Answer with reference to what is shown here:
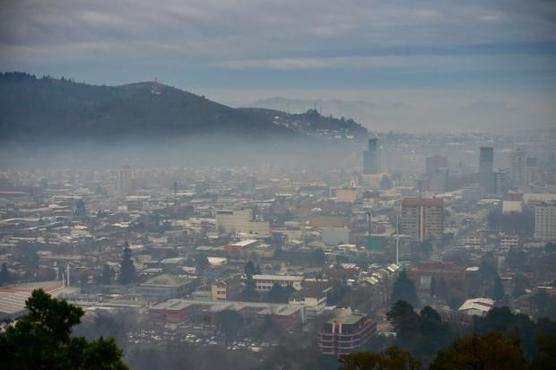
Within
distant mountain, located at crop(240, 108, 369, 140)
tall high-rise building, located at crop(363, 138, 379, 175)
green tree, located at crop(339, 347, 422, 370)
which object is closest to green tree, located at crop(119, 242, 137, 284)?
distant mountain, located at crop(240, 108, 369, 140)

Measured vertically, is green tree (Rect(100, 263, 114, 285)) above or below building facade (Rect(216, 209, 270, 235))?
below

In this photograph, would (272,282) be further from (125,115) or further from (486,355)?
(125,115)

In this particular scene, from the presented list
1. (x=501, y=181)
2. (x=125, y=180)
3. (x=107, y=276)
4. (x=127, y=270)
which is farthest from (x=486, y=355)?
(x=125, y=180)

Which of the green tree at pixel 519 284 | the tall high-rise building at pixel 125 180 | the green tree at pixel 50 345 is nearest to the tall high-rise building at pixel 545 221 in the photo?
the green tree at pixel 519 284

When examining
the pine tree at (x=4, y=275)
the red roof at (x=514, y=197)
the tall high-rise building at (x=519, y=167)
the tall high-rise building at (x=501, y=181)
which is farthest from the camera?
the tall high-rise building at (x=501, y=181)

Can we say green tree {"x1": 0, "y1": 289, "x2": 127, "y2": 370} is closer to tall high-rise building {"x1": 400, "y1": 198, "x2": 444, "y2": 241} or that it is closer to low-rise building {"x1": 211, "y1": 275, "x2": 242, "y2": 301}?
low-rise building {"x1": 211, "y1": 275, "x2": 242, "y2": 301}

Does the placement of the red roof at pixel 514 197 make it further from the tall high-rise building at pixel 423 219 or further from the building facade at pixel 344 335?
the building facade at pixel 344 335
